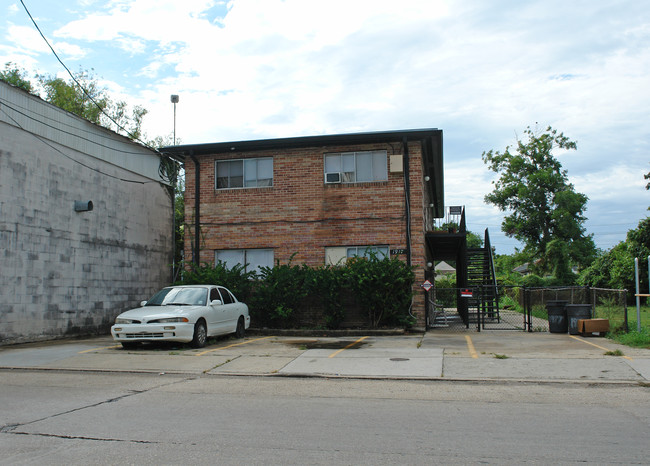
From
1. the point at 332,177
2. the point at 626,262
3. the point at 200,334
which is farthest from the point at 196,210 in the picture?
the point at 626,262

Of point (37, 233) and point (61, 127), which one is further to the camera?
point (61, 127)

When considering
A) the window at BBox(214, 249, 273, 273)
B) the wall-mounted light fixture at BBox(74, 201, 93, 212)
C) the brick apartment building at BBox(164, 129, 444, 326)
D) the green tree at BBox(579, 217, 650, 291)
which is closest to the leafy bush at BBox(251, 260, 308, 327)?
the brick apartment building at BBox(164, 129, 444, 326)

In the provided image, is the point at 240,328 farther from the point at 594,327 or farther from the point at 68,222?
the point at 594,327

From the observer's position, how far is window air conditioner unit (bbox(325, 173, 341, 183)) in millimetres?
17672

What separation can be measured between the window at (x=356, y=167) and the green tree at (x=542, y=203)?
35.9m

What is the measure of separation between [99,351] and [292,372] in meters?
5.16

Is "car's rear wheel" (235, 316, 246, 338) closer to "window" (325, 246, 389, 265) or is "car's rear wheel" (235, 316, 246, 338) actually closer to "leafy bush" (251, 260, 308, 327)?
"leafy bush" (251, 260, 308, 327)

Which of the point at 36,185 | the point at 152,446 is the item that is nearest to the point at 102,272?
the point at 36,185

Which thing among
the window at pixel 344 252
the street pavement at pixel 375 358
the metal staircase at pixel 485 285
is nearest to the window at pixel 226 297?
the street pavement at pixel 375 358

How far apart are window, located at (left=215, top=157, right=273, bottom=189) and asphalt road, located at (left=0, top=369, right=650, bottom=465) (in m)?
10.2

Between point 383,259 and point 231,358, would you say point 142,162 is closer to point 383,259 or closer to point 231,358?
point 383,259

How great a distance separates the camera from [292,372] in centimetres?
937

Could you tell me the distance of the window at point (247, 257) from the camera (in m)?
17.9

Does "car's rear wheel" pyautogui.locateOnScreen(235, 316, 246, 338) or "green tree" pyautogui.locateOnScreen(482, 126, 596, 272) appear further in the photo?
"green tree" pyautogui.locateOnScreen(482, 126, 596, 272)
